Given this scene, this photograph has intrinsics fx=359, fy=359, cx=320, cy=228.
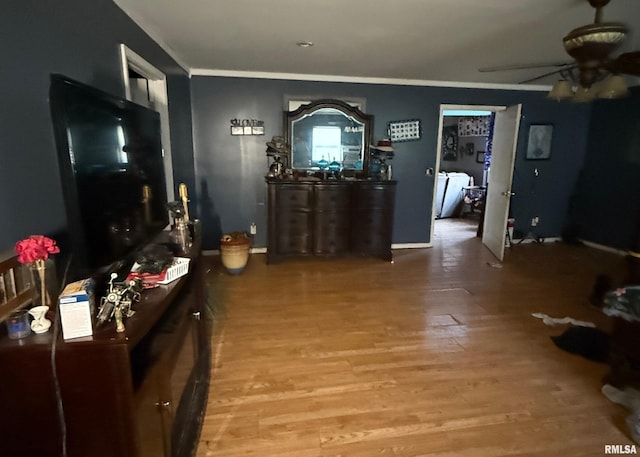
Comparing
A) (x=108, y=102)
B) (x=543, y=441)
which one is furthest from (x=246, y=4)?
(x=543, y=441)

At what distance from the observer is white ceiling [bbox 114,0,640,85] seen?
7.41 feet

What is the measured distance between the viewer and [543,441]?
1.76 metres

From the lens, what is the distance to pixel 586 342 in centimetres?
261

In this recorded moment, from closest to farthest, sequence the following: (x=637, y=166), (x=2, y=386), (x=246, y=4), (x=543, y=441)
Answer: (x=2, y=386), (x=543, y=441), (x=246, y=4), (x=637, y=166)

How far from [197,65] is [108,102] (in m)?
2.94

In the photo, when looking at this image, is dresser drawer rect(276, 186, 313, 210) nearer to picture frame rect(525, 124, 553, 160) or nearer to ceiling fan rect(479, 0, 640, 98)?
ceiling fan rect(479, 0, 640, 98)

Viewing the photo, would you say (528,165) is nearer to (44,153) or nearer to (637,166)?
(637,166)

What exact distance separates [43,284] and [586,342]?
10.6 feet

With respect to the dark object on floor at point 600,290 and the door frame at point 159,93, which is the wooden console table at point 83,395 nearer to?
Answer: the door frame at point 159,93

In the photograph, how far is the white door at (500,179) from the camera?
177 inches

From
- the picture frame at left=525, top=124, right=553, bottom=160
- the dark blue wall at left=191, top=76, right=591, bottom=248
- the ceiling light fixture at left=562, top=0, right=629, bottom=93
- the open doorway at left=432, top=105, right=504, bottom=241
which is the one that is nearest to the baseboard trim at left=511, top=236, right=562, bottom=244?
the dark blue wall at left=191, top=76, right=591, bottom=248

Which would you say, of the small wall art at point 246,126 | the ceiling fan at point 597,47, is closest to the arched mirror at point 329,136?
the small wall art at point 246,126

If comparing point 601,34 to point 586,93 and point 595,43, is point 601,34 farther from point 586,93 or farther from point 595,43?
point 586,93

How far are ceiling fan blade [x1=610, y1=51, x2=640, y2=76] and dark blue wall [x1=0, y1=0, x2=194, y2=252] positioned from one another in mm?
3051
